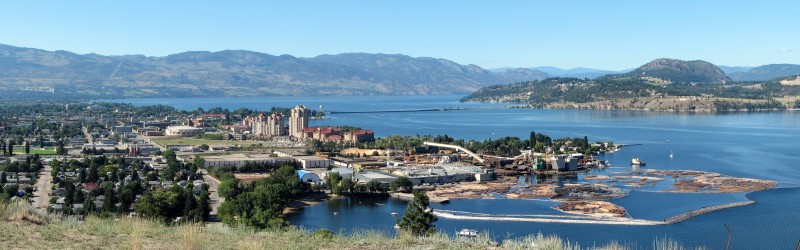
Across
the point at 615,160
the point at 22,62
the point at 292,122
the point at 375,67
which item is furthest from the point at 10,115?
the point at 375,67

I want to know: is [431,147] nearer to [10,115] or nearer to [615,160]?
[615,160]

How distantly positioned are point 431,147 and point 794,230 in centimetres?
1354

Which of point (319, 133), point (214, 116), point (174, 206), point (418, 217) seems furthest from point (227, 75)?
point (418, 217)

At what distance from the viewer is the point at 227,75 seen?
11006 cm

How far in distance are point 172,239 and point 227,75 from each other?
4306 inches

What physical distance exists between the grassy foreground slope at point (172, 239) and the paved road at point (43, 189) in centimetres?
808

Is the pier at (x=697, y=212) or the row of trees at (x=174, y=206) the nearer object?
the row of trees at (x=174, y=206)

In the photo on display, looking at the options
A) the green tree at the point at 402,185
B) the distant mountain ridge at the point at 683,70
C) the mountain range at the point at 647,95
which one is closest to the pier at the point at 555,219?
the green tree at the point at 402,185

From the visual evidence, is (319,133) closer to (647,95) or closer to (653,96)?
(653,96)

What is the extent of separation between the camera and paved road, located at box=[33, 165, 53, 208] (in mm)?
11836

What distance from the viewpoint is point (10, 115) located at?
37.7m

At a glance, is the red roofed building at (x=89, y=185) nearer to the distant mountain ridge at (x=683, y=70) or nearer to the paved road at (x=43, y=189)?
the paved road at (x=43, y=189)

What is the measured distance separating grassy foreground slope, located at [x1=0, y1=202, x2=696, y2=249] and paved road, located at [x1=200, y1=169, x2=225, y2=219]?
24.0 ft

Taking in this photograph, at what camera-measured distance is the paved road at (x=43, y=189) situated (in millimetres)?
11836
